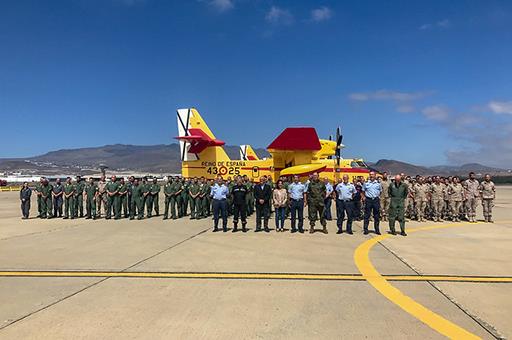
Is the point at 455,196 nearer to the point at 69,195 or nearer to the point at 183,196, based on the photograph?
the point at 183,196

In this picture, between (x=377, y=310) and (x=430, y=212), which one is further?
(x=430, y=212)

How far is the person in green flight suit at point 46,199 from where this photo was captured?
15.6 metres

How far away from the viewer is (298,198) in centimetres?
1161

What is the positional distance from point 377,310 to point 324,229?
22.1ft

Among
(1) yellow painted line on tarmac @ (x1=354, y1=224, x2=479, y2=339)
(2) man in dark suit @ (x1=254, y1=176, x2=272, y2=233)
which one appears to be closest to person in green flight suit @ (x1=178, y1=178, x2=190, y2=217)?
(2) man in dark suit @ (x1=254, y1=176, x2=272, y2=233)

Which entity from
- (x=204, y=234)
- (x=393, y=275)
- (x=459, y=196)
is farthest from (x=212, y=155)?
(x=393, y=275)

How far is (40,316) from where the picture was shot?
4496mm

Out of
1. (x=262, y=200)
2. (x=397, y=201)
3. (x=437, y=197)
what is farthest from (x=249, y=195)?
(x=437, y=197)

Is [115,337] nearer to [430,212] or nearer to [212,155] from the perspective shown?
[430,212]

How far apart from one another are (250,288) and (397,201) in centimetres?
703

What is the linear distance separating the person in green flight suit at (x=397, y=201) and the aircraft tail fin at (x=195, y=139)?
36.7 ft

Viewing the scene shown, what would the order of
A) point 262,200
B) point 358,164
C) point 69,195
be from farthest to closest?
point 358,164 < point 69,195 < point 262,200

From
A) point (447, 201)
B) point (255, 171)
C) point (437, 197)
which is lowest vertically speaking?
point (447, 201)

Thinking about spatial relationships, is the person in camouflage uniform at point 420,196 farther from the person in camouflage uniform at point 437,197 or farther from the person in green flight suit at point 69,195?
the person in green flight suit at point 69,195
